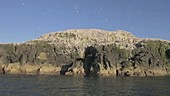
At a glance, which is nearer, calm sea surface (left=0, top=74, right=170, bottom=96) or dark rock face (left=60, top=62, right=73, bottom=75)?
calm sea surface (left=0, top=74, right=170, bottom=96)

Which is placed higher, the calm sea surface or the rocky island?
the rocky island

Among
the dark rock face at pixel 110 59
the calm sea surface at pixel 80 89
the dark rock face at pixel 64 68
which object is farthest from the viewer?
the dark rock face at pixel 64 68

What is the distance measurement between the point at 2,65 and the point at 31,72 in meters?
17.1

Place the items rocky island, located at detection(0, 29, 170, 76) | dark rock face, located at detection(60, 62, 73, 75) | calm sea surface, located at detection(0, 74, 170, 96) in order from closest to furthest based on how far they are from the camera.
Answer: calm sea surface, located at detection(0, 74, 170, 96) < rocky island, located at detection(0, 29, 170, 76) < dark rock face, located at detection(60, 62, 73, 75)

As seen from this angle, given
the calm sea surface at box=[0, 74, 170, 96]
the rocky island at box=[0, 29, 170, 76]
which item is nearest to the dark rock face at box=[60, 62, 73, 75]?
the rocky island at box=[0, 29, 170, 76]

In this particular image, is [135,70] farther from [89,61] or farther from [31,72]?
[31,72]

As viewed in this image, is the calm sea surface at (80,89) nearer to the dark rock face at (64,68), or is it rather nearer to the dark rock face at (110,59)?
the dark rock face at (110,59)

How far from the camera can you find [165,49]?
7810 inches

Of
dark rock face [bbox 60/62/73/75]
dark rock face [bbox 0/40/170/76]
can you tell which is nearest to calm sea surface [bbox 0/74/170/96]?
dark rock face [bbox 0/40/170/76]

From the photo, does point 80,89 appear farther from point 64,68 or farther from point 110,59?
point 64,68

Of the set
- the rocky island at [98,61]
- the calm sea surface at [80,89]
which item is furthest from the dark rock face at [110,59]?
the calm sea surface at [80,89]

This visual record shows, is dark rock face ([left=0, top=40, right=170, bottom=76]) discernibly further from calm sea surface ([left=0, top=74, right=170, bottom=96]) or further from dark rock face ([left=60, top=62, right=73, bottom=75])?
calm sea surface ([left=0, top=74, right=170, bottom=96])

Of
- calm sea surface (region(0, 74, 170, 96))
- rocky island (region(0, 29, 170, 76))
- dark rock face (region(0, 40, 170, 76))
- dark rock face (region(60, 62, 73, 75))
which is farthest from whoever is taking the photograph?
dark rock face (region(60, 62, 73, 75))

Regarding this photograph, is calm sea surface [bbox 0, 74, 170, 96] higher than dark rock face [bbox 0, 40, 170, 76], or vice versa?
dark rock face [bbox 0, 40, 170, 76]
